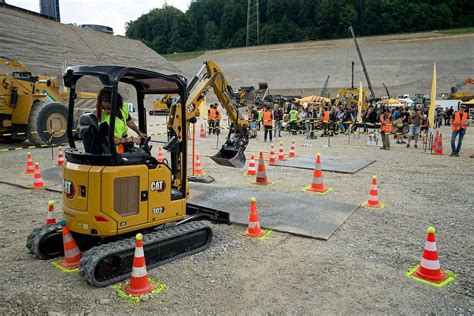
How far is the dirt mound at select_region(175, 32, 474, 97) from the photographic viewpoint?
48.5 m

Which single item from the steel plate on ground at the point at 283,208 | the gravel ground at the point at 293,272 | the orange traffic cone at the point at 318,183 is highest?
the orange traffic cone at the point at 318,183

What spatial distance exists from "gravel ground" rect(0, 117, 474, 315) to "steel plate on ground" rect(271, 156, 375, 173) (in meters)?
3.01

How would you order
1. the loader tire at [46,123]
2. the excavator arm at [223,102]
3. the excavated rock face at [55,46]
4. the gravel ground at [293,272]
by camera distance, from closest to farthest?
1. the gravel ground at [293,272]
2. the excavator arm at [223,102]
3. the loader tire at [46,123]
4. the excavated rock face at [55,46]

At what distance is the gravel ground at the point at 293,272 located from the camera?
4105 mm

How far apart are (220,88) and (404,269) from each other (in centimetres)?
489

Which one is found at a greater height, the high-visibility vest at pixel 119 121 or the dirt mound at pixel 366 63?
the dirt mound at pixel 366 63

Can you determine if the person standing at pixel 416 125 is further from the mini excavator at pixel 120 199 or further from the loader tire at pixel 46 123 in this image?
the loader tire at pixel 46 123

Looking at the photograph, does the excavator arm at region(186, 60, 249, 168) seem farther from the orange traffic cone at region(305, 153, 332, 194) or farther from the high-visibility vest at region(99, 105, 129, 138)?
the high-visibility vest at region(99, 105, 129, 138)

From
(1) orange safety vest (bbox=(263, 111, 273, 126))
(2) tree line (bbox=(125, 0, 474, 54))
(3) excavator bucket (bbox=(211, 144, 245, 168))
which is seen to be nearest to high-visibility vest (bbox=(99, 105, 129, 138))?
(3) excavator bucket (bbox=(211, 144, 245, 168))

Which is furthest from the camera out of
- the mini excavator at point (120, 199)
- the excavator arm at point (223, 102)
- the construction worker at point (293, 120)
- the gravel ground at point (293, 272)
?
the construction worker at point (293, 120)

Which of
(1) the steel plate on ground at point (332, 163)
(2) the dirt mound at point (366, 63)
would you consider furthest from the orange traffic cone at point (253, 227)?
(2) the dirt mound at point (366, 63)

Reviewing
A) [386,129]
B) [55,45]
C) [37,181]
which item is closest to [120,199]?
[37,181]

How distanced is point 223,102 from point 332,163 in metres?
5.36

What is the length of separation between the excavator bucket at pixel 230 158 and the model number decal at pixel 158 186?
10.1ft
